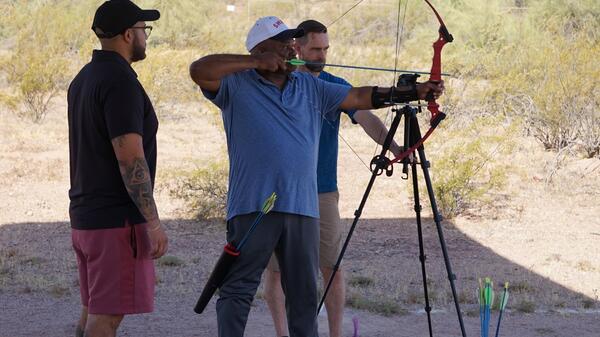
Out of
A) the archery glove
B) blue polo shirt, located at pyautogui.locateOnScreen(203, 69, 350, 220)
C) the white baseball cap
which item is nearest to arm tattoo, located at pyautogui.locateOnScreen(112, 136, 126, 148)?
blue polo shirt, located at pyautogui.locateOnScreen(203, 69, 350, 220)

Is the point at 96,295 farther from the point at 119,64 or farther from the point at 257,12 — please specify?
the point at 257,12

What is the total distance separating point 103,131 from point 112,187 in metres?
0.23

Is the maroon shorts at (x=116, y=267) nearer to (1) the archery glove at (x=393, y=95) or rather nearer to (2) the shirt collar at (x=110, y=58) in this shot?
(2) the shirt collar at (x=110, y=58)

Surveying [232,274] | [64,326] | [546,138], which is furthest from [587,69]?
[232,274]

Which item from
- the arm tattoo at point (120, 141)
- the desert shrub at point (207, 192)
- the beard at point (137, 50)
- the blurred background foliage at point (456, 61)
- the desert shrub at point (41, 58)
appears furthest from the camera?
the desert shrub at point (41, 58)

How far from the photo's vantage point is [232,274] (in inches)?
165

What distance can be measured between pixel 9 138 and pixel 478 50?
9917mm

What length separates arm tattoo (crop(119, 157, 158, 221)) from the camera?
372 centimetres

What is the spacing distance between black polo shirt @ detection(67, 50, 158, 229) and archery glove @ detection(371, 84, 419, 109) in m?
1.05

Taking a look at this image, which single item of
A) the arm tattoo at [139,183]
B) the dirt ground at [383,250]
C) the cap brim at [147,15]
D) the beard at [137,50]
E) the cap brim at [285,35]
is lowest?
the dirt ground at [383,250]

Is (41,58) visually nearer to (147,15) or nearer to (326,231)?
(326,231)

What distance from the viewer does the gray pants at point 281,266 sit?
4.16 m

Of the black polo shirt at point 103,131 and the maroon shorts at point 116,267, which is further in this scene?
the maroon shorts at point 116,267

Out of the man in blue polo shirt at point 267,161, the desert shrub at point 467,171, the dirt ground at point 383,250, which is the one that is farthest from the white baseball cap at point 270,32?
the desert shrub at point 467,171
